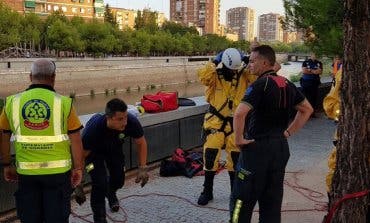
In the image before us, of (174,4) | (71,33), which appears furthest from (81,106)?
Result: (174,4)

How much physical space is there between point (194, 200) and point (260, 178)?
2.20 metres

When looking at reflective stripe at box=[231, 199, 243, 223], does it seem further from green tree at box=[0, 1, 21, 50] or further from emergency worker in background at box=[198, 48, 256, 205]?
green tree at box=[0, 1, 21, 50]

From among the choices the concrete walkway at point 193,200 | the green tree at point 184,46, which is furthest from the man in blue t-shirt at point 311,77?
the green tree at point 184,46

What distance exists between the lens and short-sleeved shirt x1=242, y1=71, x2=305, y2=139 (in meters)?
3.74

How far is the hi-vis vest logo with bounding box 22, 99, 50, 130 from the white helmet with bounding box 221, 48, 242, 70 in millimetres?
2616

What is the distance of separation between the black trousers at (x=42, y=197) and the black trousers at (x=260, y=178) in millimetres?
1365

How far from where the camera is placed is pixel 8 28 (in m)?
47.6

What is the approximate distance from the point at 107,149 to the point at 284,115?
6.21 ft

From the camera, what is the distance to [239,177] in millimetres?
3885

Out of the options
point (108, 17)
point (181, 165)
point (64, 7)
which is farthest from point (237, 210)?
point (64, 7)

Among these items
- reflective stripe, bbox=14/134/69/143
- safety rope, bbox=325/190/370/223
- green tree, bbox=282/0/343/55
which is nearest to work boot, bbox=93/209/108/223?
reflective stripe, bbox=14/134/69/143

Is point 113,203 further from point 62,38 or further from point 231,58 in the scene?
point 62,38

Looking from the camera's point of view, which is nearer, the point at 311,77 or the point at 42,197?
the point at 42,197

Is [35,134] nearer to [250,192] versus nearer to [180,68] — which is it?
[250,192]
